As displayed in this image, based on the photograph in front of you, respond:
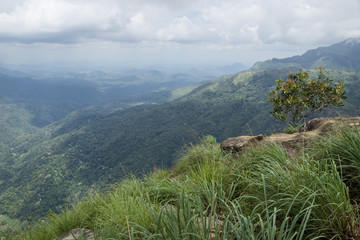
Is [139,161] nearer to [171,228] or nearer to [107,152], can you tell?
[107,152]

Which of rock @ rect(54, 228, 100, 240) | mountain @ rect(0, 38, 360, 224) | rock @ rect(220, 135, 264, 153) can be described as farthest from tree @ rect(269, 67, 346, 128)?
mountain @ rect(0, 38, 360, 224)

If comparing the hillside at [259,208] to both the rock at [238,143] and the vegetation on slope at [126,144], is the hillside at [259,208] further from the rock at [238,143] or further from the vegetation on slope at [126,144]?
the vegetation on slope at [126,144]

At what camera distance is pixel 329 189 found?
6.89ft

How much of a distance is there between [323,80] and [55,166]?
14573cm

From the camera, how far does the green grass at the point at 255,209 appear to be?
1858 millimetres

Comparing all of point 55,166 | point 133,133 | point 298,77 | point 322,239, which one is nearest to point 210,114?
point 133,133

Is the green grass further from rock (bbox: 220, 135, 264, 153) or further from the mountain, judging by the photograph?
the mountain

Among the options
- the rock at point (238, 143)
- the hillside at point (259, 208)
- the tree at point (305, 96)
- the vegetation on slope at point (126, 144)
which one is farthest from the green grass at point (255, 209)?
the vegetation on slope at point (126, 144)

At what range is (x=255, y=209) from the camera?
2.34 meters

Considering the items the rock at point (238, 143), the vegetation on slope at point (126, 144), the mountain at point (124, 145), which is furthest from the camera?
the mountain at point (124, 145)

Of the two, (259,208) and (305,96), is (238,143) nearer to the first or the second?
(259,208)

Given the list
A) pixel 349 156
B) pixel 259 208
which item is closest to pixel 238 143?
pixel 349 156

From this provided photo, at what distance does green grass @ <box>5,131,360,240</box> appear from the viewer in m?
1.86

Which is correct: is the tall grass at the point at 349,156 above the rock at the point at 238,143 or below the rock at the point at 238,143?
above
